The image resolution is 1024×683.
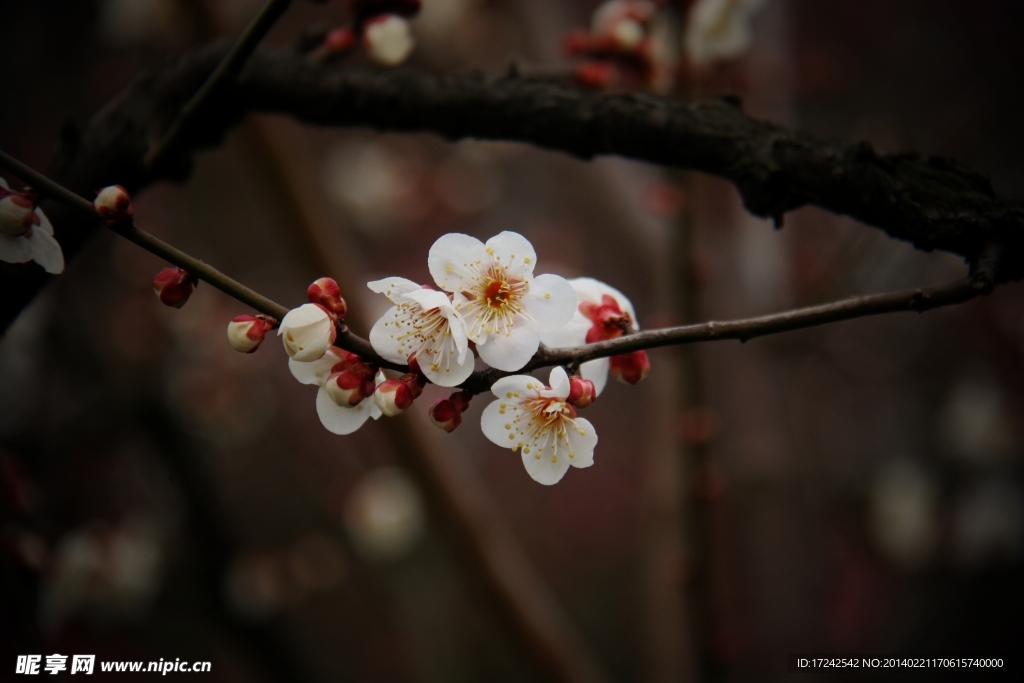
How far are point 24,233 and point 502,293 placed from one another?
A: 0.49 m

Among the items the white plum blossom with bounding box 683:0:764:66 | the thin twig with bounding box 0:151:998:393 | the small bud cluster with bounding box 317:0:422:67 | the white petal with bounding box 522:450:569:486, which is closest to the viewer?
the thin twig with bounding box 0:151:998:393

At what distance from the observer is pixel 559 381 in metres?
0.59

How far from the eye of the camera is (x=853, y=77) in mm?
3328

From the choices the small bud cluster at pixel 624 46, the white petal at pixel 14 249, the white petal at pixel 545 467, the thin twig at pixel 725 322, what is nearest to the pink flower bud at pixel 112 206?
the thin twig at pixel 725 322

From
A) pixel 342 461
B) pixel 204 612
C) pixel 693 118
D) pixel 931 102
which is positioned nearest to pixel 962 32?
pixel 931 102

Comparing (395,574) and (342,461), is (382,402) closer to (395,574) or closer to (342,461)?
(395,574)

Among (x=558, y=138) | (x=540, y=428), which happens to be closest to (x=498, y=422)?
(x=540, y=428)

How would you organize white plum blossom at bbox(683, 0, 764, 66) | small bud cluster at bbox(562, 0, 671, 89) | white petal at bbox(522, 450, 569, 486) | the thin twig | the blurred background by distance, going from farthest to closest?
the blurred background < white plum blossom at bbox(683, 0, 764, 66) < small bud cluster at bbox(562, 0, 671, 89) < white petal at bbox(522, 450, 569, 486) < the thin twig

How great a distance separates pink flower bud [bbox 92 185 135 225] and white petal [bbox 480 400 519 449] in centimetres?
40

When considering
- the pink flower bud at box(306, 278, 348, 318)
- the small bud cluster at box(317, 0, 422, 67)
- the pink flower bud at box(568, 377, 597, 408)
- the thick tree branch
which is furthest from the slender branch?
the pink flower bud at box(568, 377, 597, 408)

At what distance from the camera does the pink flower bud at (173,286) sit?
1.93ft

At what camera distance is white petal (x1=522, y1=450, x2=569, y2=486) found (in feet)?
2.07

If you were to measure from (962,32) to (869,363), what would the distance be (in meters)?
1.78

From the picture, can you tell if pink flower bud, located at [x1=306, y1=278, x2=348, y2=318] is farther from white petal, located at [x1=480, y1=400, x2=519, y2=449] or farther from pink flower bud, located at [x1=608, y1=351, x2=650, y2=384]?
pink flower bud, located at [x1=608, y1=351, x2=650, y2=384]
